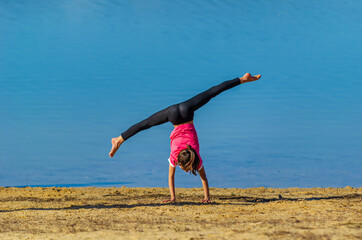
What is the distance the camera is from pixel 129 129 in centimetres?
889

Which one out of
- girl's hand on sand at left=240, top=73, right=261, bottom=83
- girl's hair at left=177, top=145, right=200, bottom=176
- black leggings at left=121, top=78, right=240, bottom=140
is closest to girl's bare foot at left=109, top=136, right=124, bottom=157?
black leggings at left=121, top=78, right=240, bottom=140

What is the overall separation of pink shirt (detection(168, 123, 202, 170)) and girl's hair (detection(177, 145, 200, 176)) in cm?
16

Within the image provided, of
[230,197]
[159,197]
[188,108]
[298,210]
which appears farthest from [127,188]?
[298,210]

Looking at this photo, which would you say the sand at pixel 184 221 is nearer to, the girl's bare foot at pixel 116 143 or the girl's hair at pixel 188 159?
the girl's hair at pixel 188 159

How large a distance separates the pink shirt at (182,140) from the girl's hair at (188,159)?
16 cm

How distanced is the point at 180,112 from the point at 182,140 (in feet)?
1.77

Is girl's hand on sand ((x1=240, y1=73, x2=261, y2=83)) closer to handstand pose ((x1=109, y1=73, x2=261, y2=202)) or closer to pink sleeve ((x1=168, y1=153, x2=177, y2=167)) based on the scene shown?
handstand pose ((x1=109, y1=73, x2=261, y2=202))

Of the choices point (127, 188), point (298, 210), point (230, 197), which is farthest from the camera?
point (127, 188)

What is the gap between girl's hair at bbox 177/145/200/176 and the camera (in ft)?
26.8

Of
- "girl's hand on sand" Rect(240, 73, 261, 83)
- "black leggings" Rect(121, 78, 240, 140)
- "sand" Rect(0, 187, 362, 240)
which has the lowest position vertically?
"sand" Rect(0, 187, 362, 240)

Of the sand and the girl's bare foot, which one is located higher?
the girl's bare foot

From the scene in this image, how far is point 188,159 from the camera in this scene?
321 inches

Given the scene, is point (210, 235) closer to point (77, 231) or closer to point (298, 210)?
point (77, 231)

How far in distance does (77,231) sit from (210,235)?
1.90 metres
